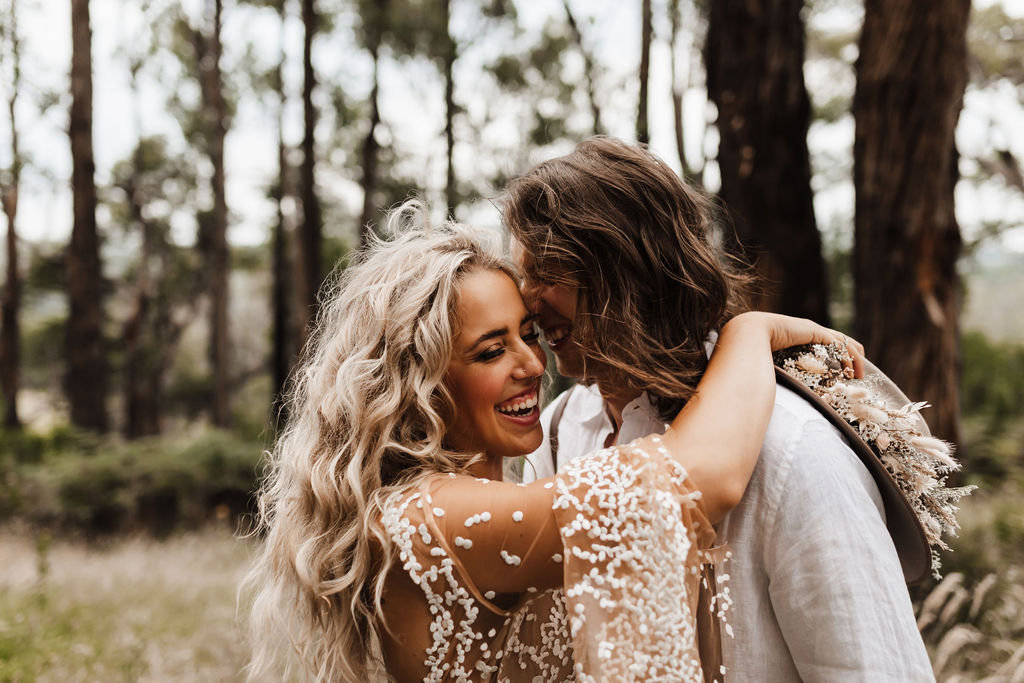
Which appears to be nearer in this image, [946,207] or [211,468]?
[946,207]

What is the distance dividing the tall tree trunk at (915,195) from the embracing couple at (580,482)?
2.72 meters

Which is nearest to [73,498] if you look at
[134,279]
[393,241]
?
[393,241]

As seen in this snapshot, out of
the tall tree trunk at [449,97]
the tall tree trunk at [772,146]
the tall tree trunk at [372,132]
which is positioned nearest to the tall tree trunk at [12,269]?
the tall tree trunk at [372,132]

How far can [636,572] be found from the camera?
5.76 feet

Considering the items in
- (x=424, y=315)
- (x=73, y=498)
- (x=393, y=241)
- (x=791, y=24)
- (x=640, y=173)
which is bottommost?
(x=73, y=498)

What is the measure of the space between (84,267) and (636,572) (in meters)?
14.4

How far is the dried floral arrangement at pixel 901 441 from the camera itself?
204cm

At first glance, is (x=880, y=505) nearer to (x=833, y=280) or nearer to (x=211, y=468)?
(x=211, y=468)

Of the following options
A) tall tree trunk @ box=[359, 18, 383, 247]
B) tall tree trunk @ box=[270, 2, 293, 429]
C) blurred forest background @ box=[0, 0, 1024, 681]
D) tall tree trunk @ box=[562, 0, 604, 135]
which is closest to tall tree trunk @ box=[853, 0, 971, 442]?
blurred forest background @ box=[0, 0, 1024, 681]

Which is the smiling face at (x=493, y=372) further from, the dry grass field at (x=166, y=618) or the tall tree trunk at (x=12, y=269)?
the tall tree trunk at (x=12, y=269)

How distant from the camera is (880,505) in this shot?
2.09 meters

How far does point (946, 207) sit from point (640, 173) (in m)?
3.42

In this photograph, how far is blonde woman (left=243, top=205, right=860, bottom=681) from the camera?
5.77ft

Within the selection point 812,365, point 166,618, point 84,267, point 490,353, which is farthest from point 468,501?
point 84,267
